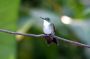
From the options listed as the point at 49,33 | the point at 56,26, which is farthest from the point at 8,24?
the point at 49,33

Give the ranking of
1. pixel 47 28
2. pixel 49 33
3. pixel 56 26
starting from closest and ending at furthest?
pixel 49 33 < pixel 47 28 < pixel 56 26

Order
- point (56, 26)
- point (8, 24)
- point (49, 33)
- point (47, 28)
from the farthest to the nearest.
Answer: point (56, 26) → point (8, 24) → point (47, 28) → point (49, 33)

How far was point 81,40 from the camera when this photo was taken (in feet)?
12.1

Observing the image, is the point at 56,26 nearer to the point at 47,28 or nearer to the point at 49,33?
the point at 47,28

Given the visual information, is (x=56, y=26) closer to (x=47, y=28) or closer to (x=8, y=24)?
(x=8, y=24)

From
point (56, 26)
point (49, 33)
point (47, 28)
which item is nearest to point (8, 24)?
point (56, 26)

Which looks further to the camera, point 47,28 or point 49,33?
point 47,28

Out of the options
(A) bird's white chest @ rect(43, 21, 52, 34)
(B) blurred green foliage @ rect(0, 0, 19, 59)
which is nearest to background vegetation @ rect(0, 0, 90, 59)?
(B) blurred green foliage @ rect(0, 0, 19, 59)

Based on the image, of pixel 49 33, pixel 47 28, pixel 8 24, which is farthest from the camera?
pixel 8 24

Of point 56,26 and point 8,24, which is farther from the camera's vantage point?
point 56,26

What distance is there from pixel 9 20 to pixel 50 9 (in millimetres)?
1072

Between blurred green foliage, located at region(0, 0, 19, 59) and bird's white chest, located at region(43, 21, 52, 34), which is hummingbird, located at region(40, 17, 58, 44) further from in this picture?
blurred green foliage, located at region(0, 0, 19, 59)

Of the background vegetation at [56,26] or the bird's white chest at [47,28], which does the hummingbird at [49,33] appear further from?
the background vegetation at [56,26]

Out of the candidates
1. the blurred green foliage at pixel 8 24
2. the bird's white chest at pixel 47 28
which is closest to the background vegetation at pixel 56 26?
the blurred green foliage at pixel 8 24
